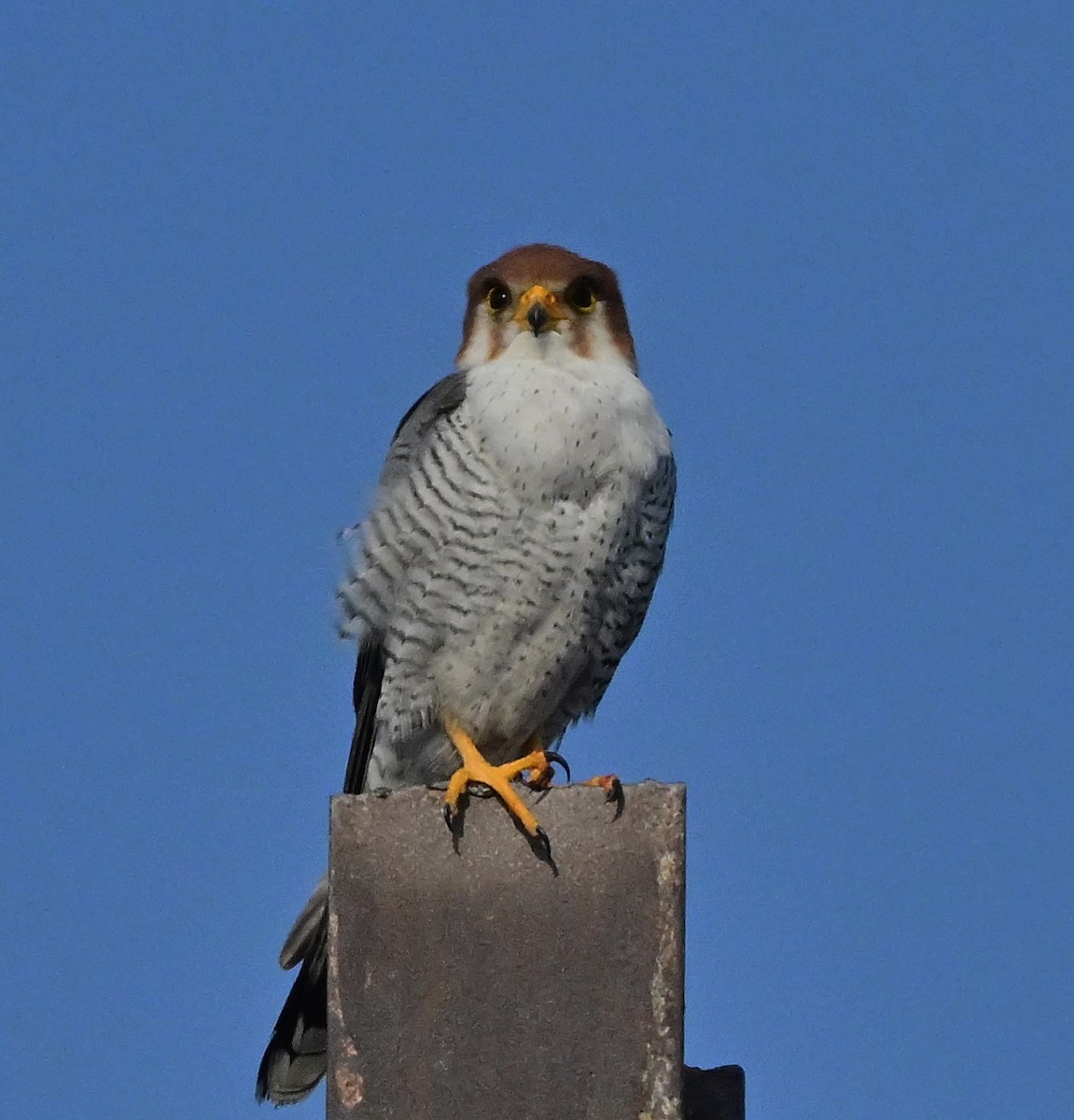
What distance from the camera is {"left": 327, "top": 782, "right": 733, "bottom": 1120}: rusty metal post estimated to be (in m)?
3.72

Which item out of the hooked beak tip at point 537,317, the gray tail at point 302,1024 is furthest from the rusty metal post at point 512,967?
the hooked beak tip at point 537,317

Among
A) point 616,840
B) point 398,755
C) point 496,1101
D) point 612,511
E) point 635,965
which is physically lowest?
point 496,1101

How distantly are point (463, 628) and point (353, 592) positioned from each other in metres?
Answer: 0.35

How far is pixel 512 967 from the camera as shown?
3807 mm

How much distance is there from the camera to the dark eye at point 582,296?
571 cm

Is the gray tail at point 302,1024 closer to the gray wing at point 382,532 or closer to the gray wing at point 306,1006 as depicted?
the gray wing at point 306,1006

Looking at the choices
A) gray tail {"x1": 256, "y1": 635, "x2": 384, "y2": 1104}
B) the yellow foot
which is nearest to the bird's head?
the yellow foot

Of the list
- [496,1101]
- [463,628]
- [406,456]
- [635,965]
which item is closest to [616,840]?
[635,965]

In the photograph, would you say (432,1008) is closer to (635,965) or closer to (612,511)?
(635,965)

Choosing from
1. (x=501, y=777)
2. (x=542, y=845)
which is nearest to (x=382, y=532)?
(x=501, y=777)

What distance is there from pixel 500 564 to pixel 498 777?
98cm

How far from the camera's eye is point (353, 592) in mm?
5422

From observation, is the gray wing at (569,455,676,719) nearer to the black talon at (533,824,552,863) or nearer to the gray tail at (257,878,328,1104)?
the gray tail at (257,878,328,1104)

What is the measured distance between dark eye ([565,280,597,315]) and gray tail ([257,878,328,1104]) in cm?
181
